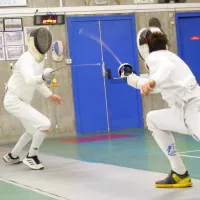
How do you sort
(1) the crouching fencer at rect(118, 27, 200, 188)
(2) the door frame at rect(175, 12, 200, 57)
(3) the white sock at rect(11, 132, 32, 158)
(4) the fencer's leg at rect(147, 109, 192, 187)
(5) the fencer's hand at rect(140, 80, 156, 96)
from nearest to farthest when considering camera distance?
(5) the fencer's hand at rect(140, 80, 156, 96) < (1) the crouching fencer at rect(118, 27, 200, 188) < (4) the fencer's leg at rect(147, 109, 192, 187) < (3) the white sock at rect(11, 132, 32, 158) < (2) the door frame at rect(175, 12, 200, 57)

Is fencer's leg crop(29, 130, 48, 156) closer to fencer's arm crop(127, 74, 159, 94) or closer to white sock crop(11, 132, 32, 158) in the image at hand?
white sock crop(11, 132, 32, 158)

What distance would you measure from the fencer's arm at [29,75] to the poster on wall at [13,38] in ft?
14.4

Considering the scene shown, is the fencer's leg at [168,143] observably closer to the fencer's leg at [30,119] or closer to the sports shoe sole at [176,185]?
the sports shoe sole at [176,185]

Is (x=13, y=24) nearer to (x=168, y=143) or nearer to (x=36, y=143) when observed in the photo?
(x=36, y=143)

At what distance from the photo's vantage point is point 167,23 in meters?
11.4

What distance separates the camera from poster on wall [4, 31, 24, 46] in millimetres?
10203

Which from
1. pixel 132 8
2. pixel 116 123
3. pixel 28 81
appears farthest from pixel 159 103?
pixel 28 81

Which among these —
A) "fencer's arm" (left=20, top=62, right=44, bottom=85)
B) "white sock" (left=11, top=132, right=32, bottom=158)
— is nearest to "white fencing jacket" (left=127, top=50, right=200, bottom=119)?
"fencer's arm" (left=20, top=62, right=44, bottom=85)

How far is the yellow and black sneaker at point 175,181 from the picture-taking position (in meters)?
4.57

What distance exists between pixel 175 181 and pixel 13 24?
21.3ft

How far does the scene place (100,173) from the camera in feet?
18.4

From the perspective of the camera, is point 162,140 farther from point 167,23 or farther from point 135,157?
point 167,23

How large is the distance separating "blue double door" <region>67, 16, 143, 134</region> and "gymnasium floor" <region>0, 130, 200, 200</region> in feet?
6.68

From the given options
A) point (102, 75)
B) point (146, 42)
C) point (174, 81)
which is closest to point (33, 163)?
point (146, 42)
